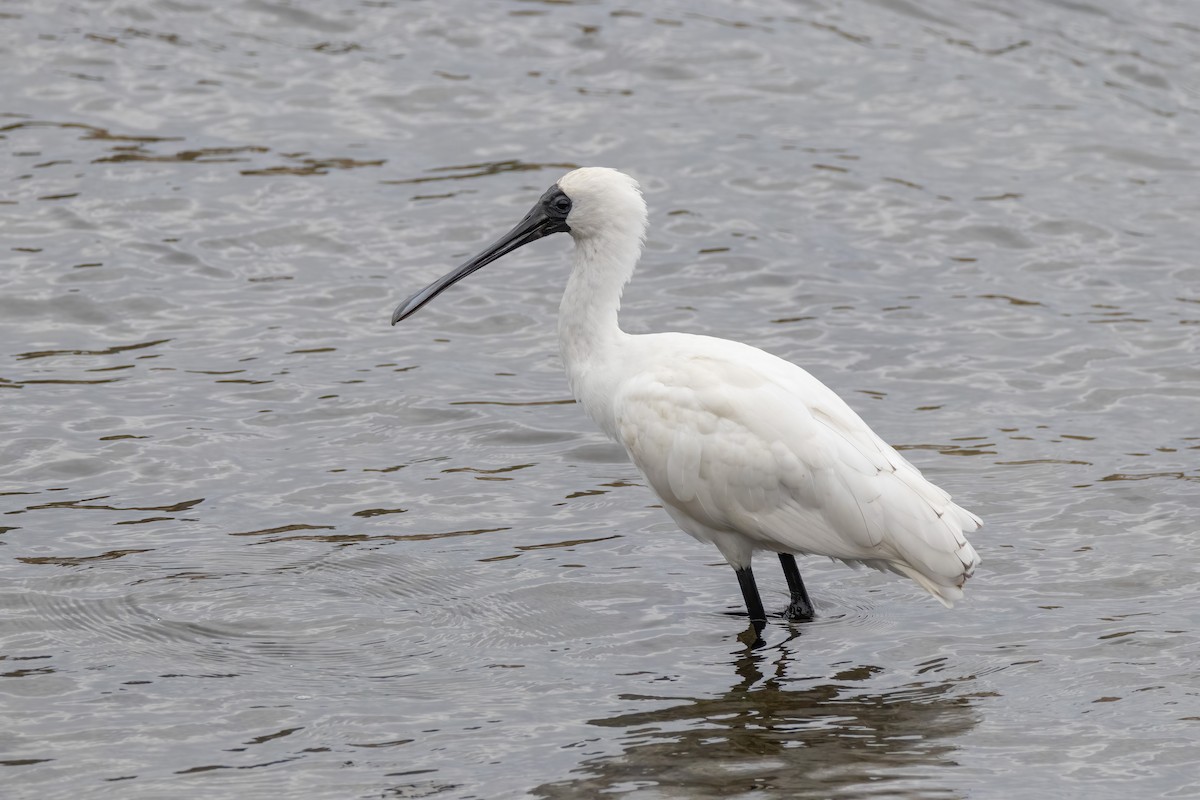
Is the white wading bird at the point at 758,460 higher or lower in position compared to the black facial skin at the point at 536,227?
lower

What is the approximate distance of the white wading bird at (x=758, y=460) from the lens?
8562mm

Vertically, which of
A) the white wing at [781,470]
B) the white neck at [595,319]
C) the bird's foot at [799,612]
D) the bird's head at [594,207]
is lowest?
the bird's foot at [799,612]

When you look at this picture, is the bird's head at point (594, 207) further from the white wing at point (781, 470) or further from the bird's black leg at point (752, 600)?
the bird's black leg at point (752, 600)

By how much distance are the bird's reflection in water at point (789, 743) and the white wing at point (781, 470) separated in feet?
1.99

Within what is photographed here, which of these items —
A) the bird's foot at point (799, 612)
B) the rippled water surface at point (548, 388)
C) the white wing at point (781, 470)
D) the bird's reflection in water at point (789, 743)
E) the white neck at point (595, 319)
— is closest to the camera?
the bird's reflection in water at point (789, 743)

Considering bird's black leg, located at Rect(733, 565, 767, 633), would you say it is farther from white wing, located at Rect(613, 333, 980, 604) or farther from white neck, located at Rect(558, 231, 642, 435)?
white neck, located at Rect(558, 231, 642, 435)

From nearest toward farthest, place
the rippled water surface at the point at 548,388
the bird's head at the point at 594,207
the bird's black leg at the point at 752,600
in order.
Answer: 1. the rippled water surface at the point at 548,388
2. the bird's black leg at the point at 752,600
3. the bird's head at the point at 594,207

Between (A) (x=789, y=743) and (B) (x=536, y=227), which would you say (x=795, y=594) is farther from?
(B) (x=536, y=227)

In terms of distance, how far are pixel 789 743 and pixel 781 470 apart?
62.2 inches

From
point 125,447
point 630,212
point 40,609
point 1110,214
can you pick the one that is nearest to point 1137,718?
point 630,212

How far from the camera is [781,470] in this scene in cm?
870

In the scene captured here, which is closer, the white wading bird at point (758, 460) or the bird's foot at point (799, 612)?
the white wading bird at point (758, 460)

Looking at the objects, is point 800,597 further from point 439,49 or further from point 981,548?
point 439,49

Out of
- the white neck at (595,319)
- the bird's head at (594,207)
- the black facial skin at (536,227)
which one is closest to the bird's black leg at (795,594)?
the white neck at (595,319)
